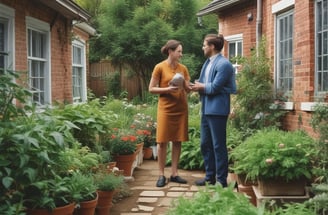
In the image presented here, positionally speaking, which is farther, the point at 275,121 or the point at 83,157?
the point at 275,121

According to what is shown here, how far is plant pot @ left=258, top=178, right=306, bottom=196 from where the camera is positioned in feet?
17.1

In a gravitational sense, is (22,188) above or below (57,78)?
below

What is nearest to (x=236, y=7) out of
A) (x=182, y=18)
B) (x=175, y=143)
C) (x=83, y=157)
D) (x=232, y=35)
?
(x=232, y=35)

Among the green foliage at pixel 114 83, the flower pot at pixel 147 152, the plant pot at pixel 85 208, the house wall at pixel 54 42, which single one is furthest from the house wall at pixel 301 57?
the green foliage at pixel 114 83

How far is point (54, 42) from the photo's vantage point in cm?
965

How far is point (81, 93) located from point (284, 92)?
6.89m

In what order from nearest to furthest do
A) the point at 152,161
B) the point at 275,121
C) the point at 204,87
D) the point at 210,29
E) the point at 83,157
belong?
1. the point at 83,157
2. the point at 204,87
3. the point at 275,121
4. the point at 152,161
5. the point at 210,29

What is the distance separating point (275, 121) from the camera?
7.71 m

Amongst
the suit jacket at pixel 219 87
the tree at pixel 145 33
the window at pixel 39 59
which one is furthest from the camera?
the tree at pixel 145 33

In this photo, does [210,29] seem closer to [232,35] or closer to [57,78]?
[232,35]

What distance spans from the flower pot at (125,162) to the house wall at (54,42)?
213cm

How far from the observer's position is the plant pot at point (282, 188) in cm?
520

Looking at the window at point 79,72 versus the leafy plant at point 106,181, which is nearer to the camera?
the leafy plant at point 106,181

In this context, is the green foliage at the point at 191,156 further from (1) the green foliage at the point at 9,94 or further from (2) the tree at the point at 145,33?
(2) the tree at the point at 145,33
